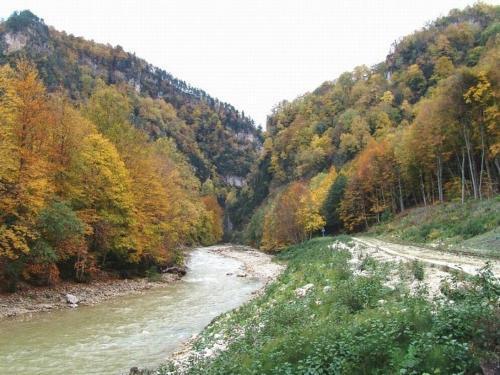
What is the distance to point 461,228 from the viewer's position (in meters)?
32.7

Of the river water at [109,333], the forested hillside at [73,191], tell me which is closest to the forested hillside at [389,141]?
the river water at [109,333]

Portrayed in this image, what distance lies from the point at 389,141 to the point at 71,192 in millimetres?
54454

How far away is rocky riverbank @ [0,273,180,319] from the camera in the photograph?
22.8m

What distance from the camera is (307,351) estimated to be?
359 inches

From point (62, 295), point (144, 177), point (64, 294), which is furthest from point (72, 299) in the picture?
point (144, 177)

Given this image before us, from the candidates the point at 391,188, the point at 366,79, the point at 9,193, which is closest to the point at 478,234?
the point at 9,193

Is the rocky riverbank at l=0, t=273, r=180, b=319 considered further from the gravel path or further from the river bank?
the gravel path

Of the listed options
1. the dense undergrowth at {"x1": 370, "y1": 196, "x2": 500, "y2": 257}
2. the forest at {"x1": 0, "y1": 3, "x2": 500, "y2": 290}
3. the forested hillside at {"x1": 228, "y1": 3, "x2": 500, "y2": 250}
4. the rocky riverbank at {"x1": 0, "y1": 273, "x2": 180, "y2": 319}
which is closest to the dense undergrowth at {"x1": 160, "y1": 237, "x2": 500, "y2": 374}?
the dense undergrowth at {"x1": 370, "y1": 196, "x2": 500, "y2": 257}

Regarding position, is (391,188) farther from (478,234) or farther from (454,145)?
(478,234)

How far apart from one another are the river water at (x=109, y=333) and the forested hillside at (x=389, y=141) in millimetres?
30214

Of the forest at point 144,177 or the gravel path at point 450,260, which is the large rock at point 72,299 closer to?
the forest at point 144,177

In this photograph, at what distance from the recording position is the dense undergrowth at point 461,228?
25656mm

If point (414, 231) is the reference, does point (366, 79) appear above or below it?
above

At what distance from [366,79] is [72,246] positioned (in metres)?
147
